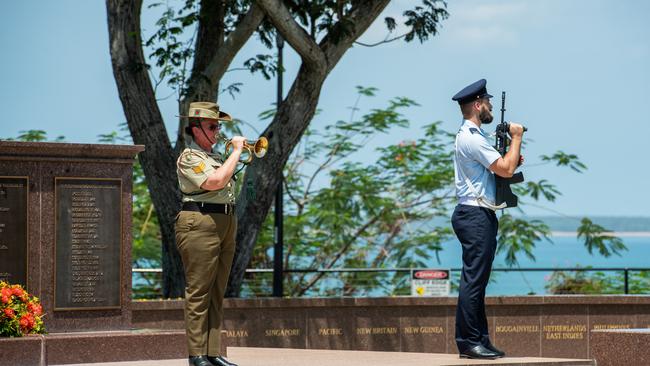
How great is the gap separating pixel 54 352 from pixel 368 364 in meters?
2.89

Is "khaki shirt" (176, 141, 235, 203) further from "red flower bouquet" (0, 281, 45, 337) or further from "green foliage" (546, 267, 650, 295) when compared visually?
"green foliage" (546, 267, 650, 295)

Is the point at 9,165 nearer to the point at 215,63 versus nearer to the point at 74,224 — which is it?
the point at 74,224

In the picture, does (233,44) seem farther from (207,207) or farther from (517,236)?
(517,236)

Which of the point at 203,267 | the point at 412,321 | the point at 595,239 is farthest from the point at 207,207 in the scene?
the point at 595,239

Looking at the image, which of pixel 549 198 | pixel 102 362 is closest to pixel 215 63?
pixel 102 362

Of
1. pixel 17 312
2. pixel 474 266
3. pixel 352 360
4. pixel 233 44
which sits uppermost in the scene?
pixel 233 44

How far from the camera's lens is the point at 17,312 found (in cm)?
1105

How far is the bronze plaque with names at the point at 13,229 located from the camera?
38.2 feet

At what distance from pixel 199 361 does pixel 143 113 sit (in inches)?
345

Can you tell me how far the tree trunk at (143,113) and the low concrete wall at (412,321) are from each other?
1420 mm

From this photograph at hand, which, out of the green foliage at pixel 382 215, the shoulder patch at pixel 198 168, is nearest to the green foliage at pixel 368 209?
the green foliage at pixel 382 215

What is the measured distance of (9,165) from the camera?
1171 cm

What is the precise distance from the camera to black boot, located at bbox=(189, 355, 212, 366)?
9.90 m

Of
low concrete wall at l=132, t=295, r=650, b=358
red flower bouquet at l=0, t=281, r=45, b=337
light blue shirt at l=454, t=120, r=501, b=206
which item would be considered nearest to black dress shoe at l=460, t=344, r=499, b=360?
light blue shirt at l=454, t=120, r=501, b=206
